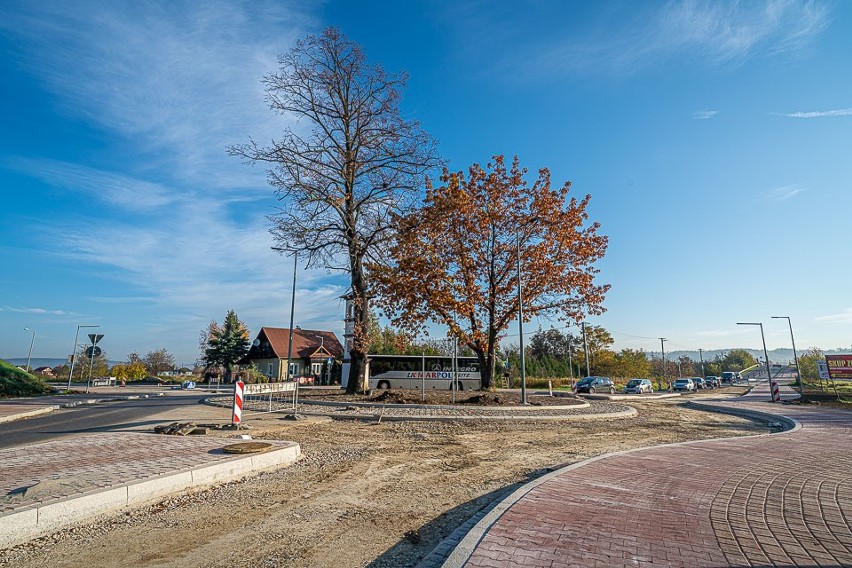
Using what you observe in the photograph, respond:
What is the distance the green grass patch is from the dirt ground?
81.6 feet

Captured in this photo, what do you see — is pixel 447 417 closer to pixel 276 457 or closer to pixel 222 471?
pixel 276 457

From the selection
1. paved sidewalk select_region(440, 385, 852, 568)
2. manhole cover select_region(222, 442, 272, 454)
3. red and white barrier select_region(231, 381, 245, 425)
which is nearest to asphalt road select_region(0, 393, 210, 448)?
red and white barrier select_region(231, 381, 245, 425)

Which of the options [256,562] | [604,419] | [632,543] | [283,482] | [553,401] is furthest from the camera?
[553,401]

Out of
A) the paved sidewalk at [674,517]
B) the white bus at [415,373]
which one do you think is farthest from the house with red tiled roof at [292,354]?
the paved sidewalk at [674,517]

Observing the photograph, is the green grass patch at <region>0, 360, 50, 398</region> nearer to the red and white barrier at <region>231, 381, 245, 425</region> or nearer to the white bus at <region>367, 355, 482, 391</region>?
the white bus at <region>367, 355, 482, 391</region>

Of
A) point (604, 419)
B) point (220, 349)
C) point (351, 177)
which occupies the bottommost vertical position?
point (604, 419)

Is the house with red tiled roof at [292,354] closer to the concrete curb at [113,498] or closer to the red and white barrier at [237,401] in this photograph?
the red and white barrier at [237,401]

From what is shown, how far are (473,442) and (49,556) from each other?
26.5 ft

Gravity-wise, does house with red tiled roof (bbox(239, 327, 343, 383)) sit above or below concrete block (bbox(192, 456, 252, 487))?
above

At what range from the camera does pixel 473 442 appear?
34.2 ft

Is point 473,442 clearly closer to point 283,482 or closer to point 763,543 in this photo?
point 283,482

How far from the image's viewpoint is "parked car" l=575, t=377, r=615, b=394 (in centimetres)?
3528

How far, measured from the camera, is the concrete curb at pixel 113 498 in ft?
13.5

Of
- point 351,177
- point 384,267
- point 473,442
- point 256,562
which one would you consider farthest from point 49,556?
point 351,177
